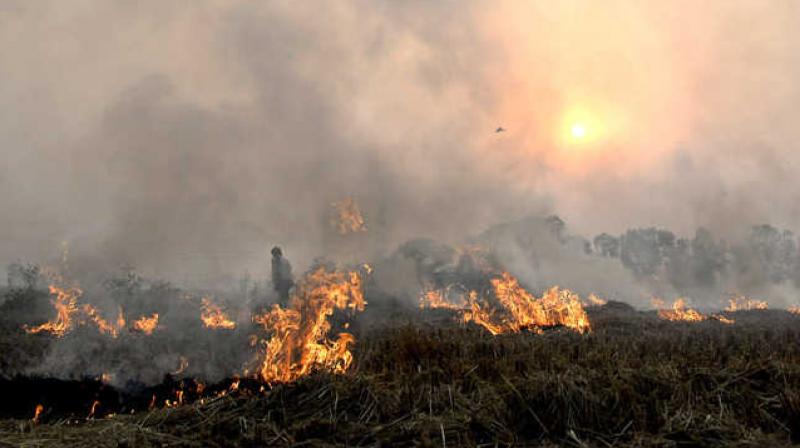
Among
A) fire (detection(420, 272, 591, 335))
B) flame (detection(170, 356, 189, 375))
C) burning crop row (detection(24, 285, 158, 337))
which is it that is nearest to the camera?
flame (detection(170, 356, 189, 375))

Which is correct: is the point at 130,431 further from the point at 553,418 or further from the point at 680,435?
the point at 680,435

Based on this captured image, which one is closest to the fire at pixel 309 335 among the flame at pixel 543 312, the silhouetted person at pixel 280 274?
the flame at pixel 543 312

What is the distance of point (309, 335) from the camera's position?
453 inches

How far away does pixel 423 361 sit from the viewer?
280 inches

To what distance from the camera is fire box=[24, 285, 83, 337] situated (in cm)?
1747

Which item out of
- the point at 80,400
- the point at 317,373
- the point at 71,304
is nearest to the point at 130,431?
the point at 317,373

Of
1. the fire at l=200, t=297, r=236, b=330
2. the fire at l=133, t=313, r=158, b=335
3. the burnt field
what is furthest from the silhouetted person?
the burnt field

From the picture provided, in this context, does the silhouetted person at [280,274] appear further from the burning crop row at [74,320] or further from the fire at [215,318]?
the burning crop row at [74,320]

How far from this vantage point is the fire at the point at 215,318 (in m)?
19.7

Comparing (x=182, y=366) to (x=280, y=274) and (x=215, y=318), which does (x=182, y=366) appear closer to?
(x=215, y=318)

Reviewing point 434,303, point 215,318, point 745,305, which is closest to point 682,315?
point 215,318

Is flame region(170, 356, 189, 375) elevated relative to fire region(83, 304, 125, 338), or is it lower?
lower

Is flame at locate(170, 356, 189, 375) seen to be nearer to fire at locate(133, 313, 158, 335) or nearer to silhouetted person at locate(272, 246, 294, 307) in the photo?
fire at locate(133, 313, 158, 335)

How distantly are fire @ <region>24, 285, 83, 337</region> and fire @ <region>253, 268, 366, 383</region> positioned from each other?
654 centimetres
